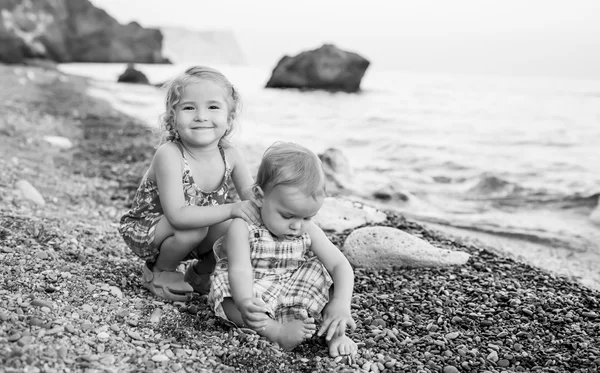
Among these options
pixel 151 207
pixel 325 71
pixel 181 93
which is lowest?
pixel 151 207

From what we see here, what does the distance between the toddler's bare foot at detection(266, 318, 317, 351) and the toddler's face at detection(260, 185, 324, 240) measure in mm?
477

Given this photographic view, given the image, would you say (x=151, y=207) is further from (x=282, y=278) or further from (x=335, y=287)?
(x=335, y=287)

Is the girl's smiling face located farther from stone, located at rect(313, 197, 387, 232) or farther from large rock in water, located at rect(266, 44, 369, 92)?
large rock in water, located at rect(266, 44, 369, 92)

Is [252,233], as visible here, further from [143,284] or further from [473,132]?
[473,132]

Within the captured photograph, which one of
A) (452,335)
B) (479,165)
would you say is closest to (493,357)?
(452,335)

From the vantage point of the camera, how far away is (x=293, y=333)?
9.84 feet

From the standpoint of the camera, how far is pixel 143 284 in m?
3.76

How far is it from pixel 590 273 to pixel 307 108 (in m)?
20.2

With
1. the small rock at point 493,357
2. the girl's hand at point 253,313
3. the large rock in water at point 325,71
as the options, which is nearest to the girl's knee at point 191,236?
the girl's hand at point 253,313

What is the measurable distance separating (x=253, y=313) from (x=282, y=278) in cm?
40

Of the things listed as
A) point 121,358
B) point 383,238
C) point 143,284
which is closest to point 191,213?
point 143,284

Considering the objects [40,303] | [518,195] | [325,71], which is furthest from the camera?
[325,71]

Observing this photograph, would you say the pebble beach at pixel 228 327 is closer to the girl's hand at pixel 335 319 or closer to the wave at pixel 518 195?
the girl's hand at pixel 335 319

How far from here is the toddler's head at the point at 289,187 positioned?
2.99m
